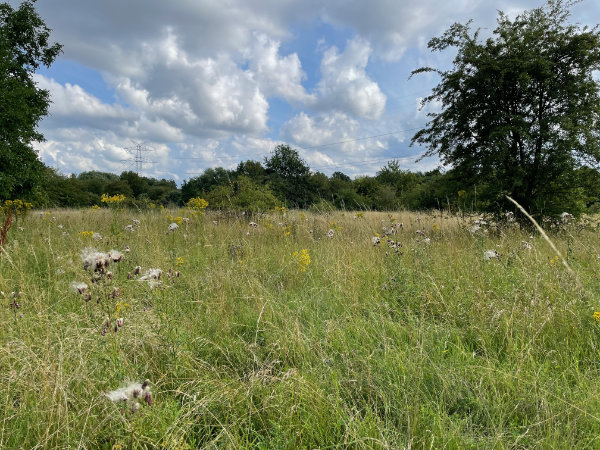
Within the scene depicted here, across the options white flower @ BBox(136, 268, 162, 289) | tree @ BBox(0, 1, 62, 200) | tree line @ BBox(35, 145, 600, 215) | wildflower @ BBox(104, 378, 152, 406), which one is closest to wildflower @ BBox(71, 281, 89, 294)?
white flower @ BBox(136, 268, 162, 289)

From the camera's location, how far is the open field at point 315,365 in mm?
1396

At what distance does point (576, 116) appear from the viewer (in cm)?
732

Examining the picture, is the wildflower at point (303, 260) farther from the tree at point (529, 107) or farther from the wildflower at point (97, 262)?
the tree at point (529, 107)

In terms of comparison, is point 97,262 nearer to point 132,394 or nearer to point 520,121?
point 132,394

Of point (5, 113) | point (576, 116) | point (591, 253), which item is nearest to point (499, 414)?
point (591, 253)

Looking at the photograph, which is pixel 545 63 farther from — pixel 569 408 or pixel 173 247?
pixel 173 247

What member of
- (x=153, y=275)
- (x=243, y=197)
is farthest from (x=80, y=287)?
(x=243, y=197)

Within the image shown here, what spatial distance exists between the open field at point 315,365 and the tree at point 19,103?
509 inches

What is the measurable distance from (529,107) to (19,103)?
18.6 m

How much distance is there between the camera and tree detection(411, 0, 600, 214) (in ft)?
24.2

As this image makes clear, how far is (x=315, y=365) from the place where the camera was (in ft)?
6.36

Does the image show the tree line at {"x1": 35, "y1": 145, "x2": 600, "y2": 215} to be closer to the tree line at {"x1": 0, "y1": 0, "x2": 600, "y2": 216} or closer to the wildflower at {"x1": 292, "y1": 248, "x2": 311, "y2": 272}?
the tree line at {"x1": 0, "y1": 0, "x2": 600, "y2": 216}

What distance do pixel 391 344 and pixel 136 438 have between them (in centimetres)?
161

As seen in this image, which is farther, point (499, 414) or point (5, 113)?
point (5, 113)
